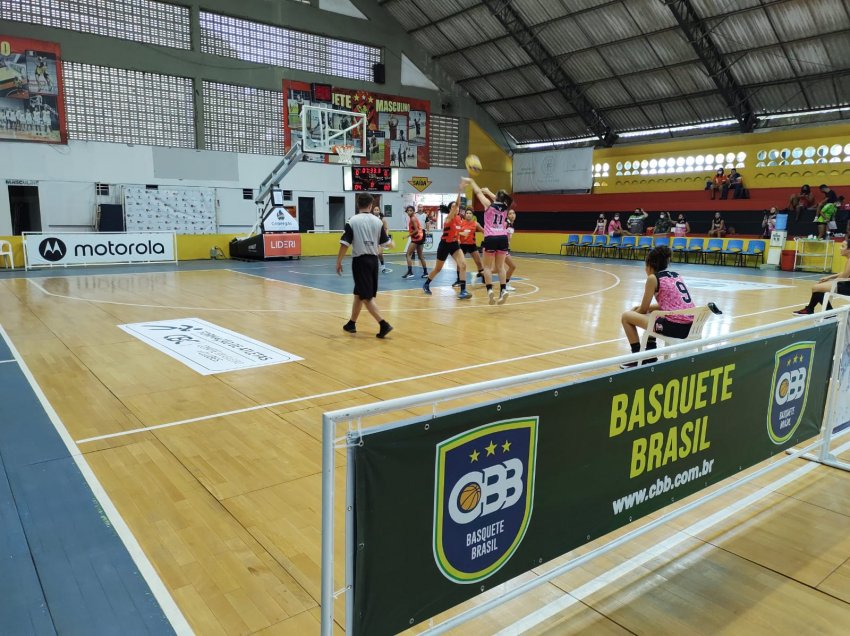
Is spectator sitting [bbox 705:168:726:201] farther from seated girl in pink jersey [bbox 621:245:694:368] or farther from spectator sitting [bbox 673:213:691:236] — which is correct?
seated girl in pink jersey [bbox 621:245:694:368]

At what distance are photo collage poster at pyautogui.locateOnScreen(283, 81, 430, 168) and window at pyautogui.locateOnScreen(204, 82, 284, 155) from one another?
51 centimetres

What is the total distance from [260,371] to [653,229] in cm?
2235

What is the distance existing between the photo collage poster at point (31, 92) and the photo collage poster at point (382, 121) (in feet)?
27.8

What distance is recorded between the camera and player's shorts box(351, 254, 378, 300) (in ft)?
25.4

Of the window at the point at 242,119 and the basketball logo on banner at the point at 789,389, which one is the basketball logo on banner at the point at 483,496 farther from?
the window at the point at 242,119

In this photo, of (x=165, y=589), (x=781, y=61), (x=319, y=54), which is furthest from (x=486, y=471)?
(x=319, y=54)

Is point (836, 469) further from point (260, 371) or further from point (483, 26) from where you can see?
point (483, 26)

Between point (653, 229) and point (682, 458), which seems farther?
point (653, 229)

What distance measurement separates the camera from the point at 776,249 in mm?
20609

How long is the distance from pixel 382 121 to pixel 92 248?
1549 cm

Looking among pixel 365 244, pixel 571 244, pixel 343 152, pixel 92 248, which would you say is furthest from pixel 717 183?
pixel 92 248

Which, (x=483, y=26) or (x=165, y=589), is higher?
(x=483, y=26)

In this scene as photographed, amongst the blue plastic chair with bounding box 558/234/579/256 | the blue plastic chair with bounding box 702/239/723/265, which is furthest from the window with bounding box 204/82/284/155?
the blue plastic chair with bounding box 702/239/723/265

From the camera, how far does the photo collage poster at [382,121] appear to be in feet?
85.1
